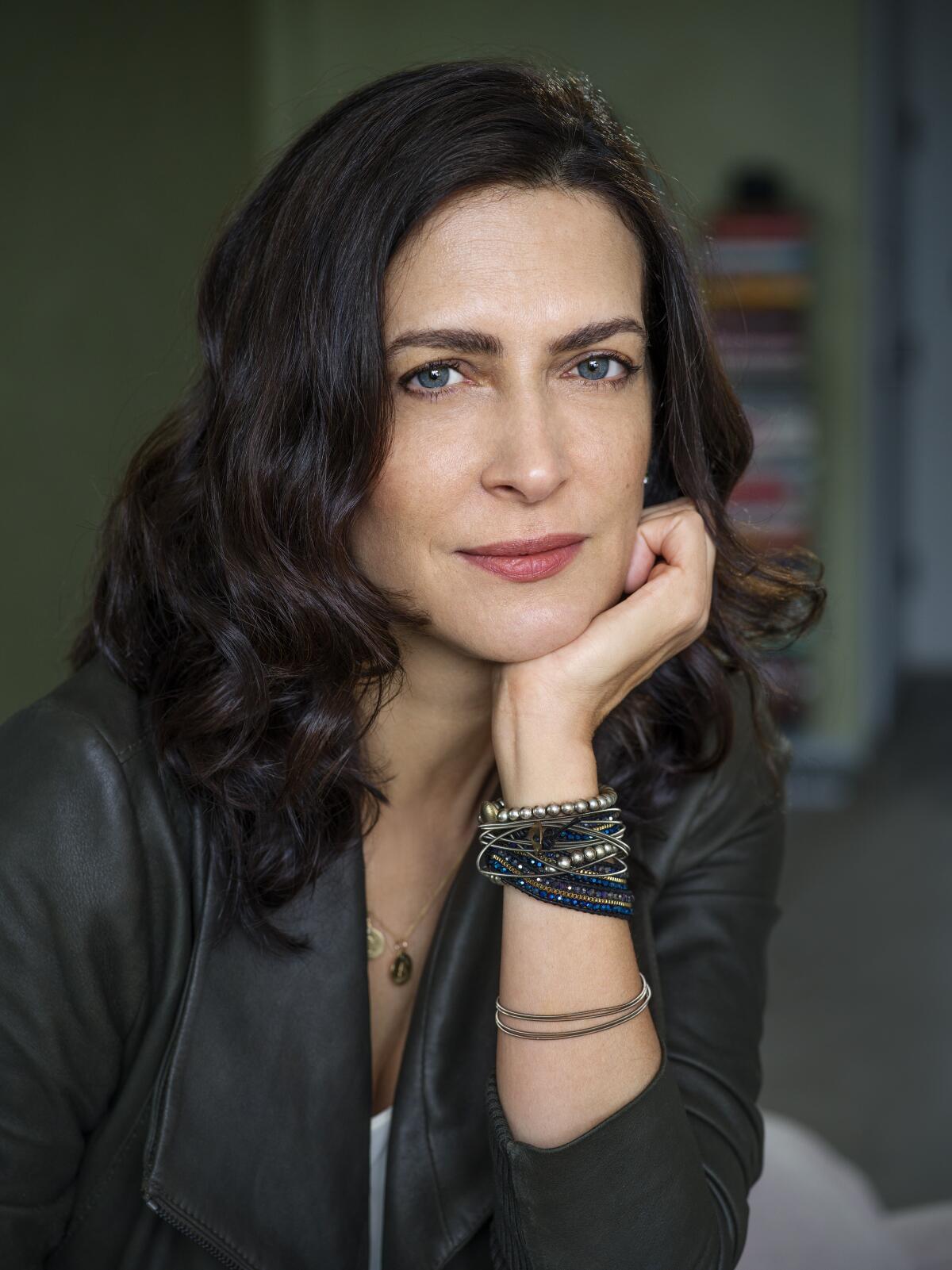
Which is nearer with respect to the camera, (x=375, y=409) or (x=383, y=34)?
(x=375, y=409)

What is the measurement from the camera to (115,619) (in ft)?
4.59

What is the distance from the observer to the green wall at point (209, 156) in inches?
134

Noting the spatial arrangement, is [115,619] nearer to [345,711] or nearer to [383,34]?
[345,711]

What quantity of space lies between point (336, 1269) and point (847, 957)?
241 centimetres

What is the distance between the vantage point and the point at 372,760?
4.83 ft

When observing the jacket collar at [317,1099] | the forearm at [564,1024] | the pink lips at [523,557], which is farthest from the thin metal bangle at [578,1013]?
the pink lips at [523,557]

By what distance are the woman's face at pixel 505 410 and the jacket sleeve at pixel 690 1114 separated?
0.36 metres

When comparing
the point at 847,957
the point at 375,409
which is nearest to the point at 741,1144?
the point at 375,409

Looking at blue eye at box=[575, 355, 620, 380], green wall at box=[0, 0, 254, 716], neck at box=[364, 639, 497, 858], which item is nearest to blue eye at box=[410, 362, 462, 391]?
blue eye at box=[575, 355, 620, 380]

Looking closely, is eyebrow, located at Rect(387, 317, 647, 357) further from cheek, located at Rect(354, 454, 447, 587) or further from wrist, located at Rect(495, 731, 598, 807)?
wrist, located at Rect(495, 731, 598, 807)

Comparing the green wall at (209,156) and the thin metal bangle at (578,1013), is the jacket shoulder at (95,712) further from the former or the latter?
the green wall at (209,156)

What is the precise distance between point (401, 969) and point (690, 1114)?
33cm

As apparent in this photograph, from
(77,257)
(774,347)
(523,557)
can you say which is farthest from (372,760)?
(774,347)

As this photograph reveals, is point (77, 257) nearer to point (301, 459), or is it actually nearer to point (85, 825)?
point (301, 459)
